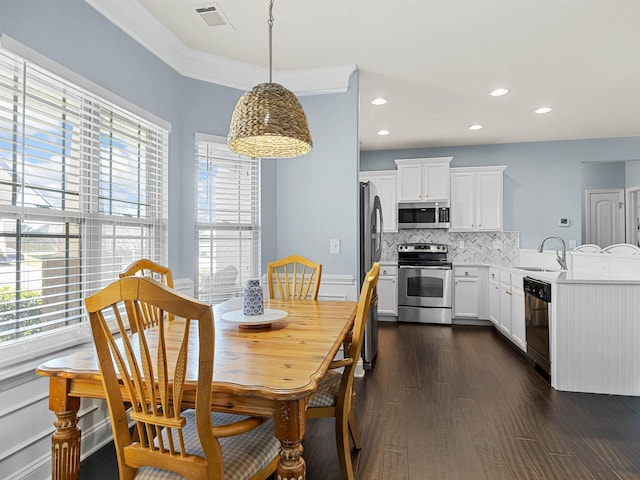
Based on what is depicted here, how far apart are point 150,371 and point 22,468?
1.24 m

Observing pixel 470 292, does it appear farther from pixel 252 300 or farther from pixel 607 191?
pixel 252 300

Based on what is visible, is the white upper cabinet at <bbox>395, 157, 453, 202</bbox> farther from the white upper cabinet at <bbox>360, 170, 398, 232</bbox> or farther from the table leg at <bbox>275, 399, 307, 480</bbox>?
the table leg at <bbox>275, 399, 307, 480</bbox>

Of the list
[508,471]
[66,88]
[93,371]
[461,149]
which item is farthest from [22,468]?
[461,149]

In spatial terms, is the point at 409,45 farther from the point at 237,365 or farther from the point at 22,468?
the point at 22,468

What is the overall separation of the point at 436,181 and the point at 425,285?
59.1 inches

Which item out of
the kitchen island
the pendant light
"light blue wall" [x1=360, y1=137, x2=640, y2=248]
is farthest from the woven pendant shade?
"light blue wall" [x1=360, y1=137, x2=640, y2=248]

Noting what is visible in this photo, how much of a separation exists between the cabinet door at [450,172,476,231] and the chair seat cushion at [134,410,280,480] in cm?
472

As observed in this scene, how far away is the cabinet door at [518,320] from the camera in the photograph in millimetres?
3902

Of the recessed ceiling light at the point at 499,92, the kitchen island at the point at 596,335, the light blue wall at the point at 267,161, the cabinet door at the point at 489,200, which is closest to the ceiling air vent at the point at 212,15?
the light blue wall at the point at 267,161

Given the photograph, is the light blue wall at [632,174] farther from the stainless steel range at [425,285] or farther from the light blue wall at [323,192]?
the light blue wall at [323,192]

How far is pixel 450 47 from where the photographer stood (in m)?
2.89

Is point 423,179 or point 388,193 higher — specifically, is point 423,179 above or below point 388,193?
above

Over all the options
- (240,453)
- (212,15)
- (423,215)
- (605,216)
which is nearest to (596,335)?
(423,215)

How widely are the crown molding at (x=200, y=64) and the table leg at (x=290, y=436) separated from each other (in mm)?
2413
